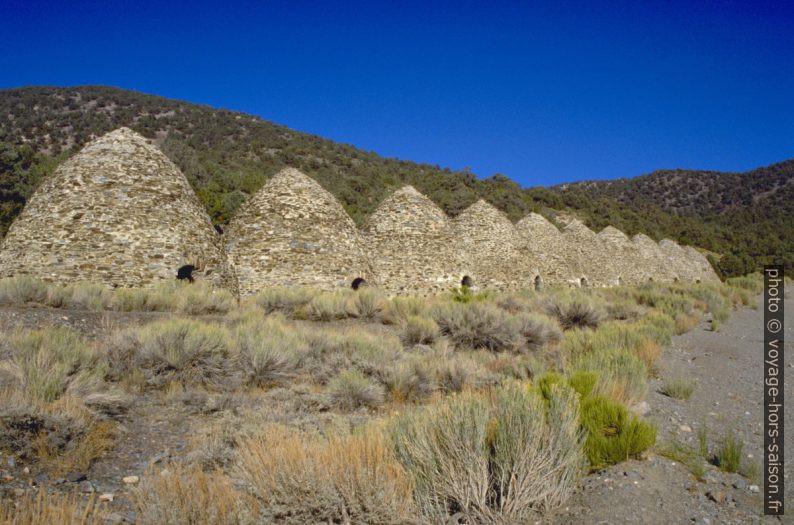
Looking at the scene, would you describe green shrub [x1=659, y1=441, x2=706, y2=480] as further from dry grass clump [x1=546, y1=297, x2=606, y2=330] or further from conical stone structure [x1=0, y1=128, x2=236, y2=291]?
conical stone structure [x1=0, y1=128, x2=236, y2=291]

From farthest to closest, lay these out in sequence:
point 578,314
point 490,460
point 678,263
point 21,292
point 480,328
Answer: point 678,263
point 578,314
point 480,328
point 21,292
point 490,460

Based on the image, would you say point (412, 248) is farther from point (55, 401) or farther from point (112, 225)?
point (55, 401)

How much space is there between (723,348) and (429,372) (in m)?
7.01

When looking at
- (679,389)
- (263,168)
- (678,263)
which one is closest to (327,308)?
(679,389)

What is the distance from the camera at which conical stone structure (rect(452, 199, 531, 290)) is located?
21406 mm

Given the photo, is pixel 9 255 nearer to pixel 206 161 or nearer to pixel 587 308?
pixel 587 308

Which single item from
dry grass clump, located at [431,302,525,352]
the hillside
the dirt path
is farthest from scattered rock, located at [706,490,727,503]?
the hillside

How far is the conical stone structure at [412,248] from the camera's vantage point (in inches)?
659

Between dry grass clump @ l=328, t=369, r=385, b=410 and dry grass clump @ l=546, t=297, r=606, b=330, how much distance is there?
7.99 meters

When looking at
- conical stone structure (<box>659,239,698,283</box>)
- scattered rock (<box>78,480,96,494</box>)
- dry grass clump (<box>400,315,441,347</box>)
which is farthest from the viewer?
conical stone structure (<box>659,239,698,283</box>)

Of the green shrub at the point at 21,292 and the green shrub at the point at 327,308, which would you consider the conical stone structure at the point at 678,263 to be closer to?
the green shrub at the point at 327,308

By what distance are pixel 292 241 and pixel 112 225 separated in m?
4.50

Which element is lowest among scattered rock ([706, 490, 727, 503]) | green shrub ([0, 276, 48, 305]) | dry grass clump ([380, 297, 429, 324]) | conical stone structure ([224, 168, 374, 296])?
scattered rock ([706, 490, 727, 503])

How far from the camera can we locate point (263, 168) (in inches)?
1500
